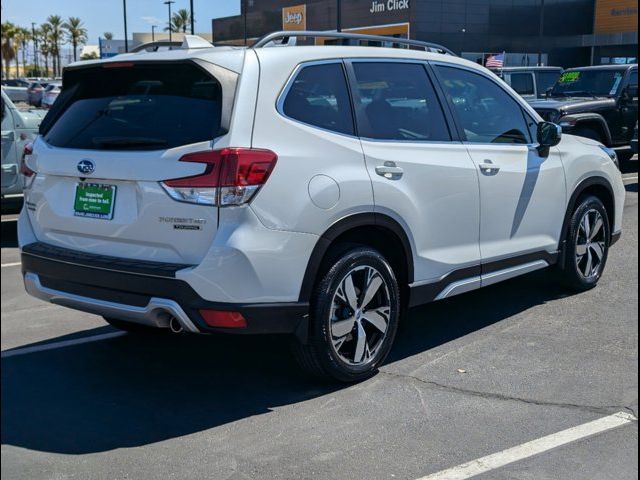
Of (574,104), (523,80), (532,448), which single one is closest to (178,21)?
(532,448)

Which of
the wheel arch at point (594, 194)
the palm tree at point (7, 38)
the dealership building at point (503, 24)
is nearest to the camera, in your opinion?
the palm tree at point (7, 38)

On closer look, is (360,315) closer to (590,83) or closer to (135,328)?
(135,328)

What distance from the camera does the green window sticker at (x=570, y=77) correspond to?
16.2 metres

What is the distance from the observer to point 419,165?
4836mm

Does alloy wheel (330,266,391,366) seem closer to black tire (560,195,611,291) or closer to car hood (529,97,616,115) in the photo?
black tire (560,195,611,291)

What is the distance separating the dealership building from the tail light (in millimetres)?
18972

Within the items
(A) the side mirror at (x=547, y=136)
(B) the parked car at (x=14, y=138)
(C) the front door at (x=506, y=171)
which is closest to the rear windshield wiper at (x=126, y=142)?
(C) the front door at (x=506, y=171)

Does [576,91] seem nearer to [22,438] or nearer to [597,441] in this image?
[597,441]

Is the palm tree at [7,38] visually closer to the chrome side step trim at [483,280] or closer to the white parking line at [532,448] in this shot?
the white parking line at [532,448]

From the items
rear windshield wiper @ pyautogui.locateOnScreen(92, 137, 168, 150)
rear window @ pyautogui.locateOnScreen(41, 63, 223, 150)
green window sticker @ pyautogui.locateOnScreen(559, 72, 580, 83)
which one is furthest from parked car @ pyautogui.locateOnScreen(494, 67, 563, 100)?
rear windshield wiper @ pyautogui.locateOnScreen(92, 137, 168, 150)

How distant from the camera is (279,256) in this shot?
159 inches

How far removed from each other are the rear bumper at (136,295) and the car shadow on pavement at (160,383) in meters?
0.40

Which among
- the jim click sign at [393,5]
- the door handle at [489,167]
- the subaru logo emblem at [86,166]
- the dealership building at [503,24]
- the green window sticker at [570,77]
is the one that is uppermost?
the jim click sign at [393,5]

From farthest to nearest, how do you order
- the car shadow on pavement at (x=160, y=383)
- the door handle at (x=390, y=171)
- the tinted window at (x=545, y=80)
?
1. the tinted window at (x=545, y=80)
2. the door handle at (x=390, y=171)
3. the car shadow on pavement at (x=160, y=383)
